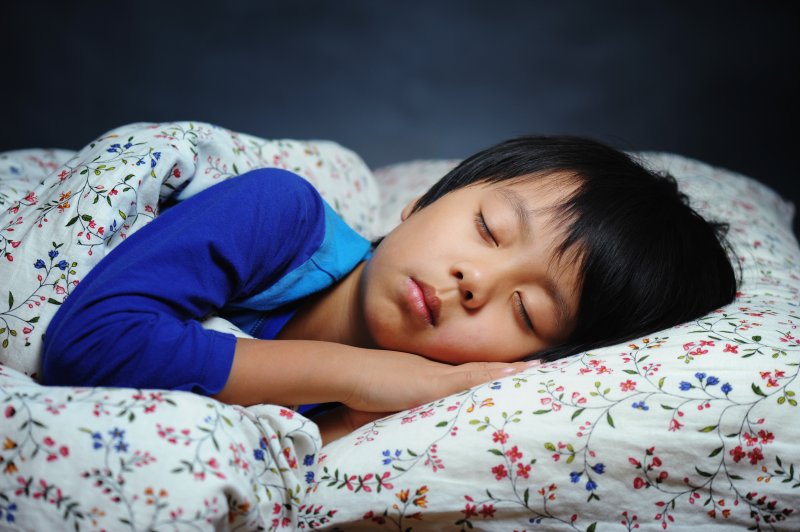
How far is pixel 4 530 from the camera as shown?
835 mm

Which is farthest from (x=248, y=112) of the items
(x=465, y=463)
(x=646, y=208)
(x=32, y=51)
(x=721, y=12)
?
(x=465, y=463)

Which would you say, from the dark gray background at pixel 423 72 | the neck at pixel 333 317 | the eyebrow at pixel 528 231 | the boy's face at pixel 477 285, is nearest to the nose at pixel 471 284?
the boy's face at pixel 477 285

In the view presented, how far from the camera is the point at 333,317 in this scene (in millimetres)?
1317

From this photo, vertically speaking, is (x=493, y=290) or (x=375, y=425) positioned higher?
(x=493, y=290)

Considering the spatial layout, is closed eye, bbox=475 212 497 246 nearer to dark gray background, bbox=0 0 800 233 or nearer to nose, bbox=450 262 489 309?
nose, bbox=450 262 489 309

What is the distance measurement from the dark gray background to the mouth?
7.00ft

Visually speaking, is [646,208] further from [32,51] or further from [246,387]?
[32,51]

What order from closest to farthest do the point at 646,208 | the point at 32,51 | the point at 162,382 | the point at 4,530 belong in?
the point at 4,530
the point at 162,382
the point at 646,208
the point at 32,51

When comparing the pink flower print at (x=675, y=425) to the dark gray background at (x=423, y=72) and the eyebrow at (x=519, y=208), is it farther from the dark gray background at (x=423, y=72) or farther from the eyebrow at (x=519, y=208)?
the dark gray background at (x=423, y=72)

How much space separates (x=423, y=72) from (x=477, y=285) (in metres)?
2.25

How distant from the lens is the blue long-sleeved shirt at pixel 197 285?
97 centimetres

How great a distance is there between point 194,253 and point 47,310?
0.22 metres

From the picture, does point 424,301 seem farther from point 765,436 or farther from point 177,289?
point 765,436

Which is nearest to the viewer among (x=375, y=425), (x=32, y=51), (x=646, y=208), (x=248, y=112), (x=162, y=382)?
(x=162, y=382)
